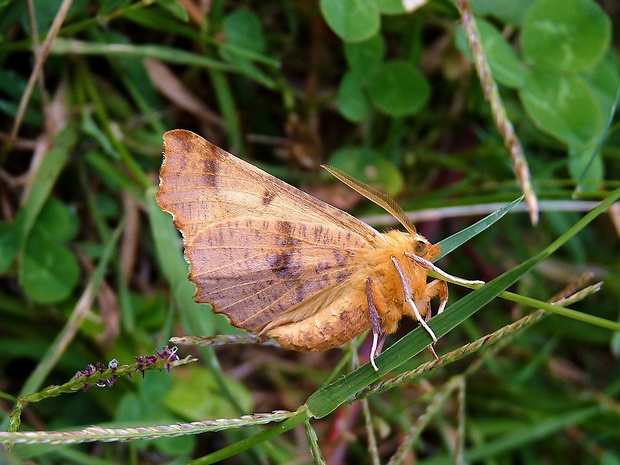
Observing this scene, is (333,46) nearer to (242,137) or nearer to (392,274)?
(242,137)

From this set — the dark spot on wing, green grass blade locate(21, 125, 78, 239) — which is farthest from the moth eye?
green grass blade locate(21, 125, 78, 239)

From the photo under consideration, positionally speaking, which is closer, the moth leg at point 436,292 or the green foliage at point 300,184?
the moth leg at point 436,292

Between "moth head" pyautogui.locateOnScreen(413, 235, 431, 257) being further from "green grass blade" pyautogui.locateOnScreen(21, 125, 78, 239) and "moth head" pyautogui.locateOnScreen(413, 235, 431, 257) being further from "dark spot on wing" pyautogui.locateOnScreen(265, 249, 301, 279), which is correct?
"green grass blade" pyautogui.locateOnScreen(21, 125, 78, 239)

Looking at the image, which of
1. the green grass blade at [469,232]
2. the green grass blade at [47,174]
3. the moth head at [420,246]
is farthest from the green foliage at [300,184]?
the moth head at [420,246]

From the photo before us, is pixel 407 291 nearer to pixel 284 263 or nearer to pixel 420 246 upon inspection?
pixel 420 246

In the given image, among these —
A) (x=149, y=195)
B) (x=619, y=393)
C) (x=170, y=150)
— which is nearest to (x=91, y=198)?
(x=149, y=195)

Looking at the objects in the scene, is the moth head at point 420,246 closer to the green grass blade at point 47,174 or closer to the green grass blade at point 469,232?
the green grass blade at point 469,232

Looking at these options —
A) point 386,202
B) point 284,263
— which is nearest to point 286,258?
point 284,263
